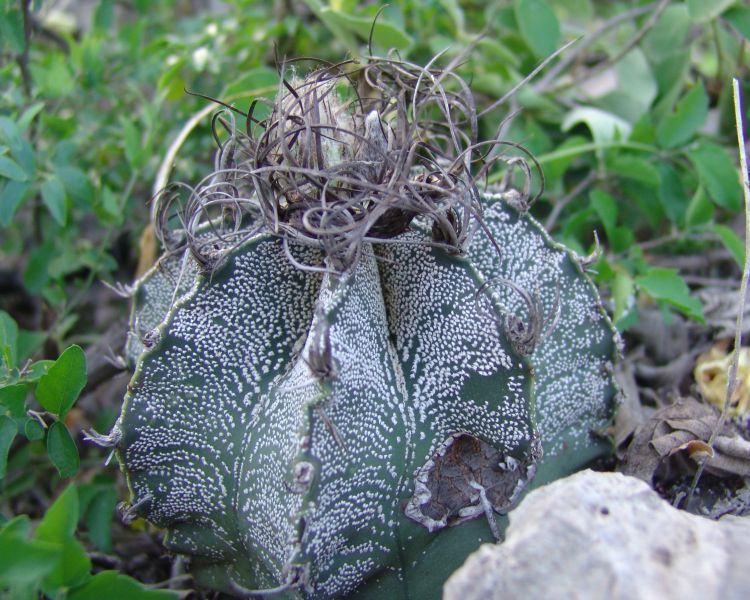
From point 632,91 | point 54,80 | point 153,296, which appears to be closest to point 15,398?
point 153,296

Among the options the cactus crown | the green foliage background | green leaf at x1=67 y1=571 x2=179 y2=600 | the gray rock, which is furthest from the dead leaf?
green leaf at x1=67 y1=571 x2=179 y2=600

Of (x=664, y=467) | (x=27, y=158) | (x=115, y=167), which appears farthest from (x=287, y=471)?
(x=115, y=167)

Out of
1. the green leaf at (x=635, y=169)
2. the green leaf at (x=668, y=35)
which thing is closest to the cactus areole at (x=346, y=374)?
the green leaf at (x=635, y=169)

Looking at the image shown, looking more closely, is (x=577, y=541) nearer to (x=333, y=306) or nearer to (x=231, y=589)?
(x=333, y=306)

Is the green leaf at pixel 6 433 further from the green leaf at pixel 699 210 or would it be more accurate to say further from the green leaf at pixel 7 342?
the green leaf at pixel 699 210

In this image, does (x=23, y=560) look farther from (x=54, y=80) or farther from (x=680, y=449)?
(x=54, y=80)

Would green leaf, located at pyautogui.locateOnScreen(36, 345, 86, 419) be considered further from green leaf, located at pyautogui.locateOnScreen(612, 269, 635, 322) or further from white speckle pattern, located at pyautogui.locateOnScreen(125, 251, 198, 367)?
green leaf, located at pyautogui.locateOnScreen(612, 269, 635, 322)
